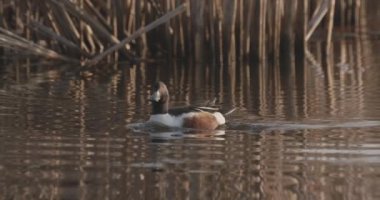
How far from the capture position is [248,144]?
880 centimetres

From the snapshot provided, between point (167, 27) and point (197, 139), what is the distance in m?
6.31

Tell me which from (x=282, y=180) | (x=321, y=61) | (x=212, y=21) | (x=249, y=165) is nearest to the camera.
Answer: (x=282, y=180)

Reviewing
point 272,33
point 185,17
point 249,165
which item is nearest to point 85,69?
point 185,17

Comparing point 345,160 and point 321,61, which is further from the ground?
point 321,61

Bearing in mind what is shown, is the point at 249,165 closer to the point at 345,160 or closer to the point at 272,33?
the point at 345,160

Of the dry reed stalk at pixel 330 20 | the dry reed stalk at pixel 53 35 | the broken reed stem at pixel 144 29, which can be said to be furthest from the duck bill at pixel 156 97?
the dry reed stalk at pixel 330 20

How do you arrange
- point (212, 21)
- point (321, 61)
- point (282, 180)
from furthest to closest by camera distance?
point (321, 61), point (212, 21), point (282, 180)

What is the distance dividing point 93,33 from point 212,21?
1589 millimetres

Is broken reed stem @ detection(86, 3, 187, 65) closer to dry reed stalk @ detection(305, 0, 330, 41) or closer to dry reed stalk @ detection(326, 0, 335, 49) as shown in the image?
dry reed stalk @ detection(305, 0, 330, 41)

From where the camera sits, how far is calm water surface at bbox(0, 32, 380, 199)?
23.2 ft

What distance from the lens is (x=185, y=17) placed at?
15172mm

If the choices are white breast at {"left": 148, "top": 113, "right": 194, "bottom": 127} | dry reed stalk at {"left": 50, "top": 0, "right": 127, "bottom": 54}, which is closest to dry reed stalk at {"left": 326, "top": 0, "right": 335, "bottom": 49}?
dry reed stalk at {"left": 50, "top": 0, "right": 127, "bottom": 54}

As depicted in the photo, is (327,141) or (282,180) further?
(327,141)

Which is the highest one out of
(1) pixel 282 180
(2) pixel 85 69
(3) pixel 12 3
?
(3) pixel 12 3
